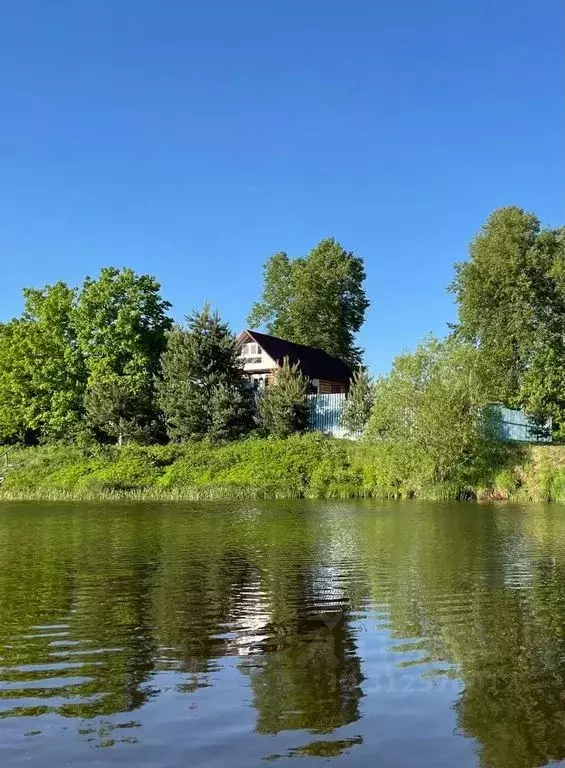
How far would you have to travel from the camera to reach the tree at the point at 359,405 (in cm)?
4728

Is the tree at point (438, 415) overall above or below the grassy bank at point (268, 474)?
above

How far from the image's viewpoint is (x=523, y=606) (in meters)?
10.9

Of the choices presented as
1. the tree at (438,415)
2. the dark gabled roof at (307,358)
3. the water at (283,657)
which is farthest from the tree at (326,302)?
the water at (283,657)

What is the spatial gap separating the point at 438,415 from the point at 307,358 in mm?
31607

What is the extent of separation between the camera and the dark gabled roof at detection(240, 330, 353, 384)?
66.1 meters

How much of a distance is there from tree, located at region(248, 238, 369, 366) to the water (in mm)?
62683

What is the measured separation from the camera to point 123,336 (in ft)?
184

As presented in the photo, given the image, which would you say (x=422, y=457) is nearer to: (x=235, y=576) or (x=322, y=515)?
(x=322, y=515)

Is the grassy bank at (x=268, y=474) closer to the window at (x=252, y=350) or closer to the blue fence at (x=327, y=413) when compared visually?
→ the blue fence at (x=327, y=413)

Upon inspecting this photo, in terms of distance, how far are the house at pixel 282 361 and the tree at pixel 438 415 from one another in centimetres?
2336

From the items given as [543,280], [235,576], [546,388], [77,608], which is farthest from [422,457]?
[77,608]

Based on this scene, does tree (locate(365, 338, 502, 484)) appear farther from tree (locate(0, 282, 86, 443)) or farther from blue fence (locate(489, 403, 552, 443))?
tree (locate(0, 282, 86, 443))

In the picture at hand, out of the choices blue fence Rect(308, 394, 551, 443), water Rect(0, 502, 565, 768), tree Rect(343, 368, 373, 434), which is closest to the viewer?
water Rect(0, 502, 565, 768)

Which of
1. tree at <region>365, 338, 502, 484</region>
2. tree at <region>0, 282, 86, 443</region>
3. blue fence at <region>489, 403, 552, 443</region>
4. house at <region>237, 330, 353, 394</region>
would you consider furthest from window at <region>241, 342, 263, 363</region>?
blue fence at <region>489, 403, 552, 443</region>
